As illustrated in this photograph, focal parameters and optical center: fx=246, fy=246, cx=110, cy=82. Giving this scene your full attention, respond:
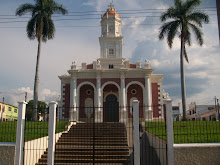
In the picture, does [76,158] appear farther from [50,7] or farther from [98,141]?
[50,7]

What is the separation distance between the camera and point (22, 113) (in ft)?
34.1

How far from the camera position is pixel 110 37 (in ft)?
97.0

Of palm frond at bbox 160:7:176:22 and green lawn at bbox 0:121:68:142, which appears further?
palm frond at bbox 160:7:176:22

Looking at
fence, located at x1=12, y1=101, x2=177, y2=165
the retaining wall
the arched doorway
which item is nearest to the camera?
the retaining wall

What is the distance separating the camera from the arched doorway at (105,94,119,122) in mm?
26031

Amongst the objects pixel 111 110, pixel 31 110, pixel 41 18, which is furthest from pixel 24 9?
pixel 31 110

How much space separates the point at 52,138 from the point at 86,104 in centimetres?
1662

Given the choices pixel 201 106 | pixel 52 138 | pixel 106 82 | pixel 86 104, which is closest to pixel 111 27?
pixel 106 82

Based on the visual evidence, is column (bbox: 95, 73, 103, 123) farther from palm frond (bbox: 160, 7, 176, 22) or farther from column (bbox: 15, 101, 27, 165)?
column (bbox: 15, 101, 27, 165)

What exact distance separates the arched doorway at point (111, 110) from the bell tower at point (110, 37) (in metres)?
5.13

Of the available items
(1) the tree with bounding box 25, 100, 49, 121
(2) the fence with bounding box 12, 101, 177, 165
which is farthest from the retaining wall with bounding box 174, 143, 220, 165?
(1) the tree with bounding box 25, 100, 49, 121

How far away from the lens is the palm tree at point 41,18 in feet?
77.7

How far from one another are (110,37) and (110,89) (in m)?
6.53

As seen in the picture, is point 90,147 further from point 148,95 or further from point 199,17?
point 199,17
